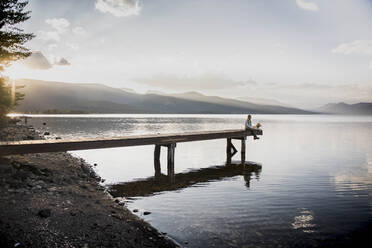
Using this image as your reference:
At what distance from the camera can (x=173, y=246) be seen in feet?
29.4

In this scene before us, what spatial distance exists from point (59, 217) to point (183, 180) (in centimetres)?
1112

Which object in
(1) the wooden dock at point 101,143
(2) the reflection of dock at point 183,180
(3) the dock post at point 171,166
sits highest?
(1) the wooden dock at point 101,143

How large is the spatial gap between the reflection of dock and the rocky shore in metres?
3.11

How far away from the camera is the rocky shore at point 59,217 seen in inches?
309

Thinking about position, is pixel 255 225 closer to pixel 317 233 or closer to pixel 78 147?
pixel 317 233

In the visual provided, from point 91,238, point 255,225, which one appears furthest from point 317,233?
point 91,238

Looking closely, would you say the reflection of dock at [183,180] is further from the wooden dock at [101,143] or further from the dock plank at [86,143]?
the dock plank at [86,143]

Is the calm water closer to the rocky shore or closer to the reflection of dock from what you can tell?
the reflection of dock

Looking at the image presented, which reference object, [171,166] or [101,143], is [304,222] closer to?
[171,166]

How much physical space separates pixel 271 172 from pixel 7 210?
1856 centimetres

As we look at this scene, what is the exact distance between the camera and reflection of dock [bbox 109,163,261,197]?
16406mm

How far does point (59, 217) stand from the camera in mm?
9211

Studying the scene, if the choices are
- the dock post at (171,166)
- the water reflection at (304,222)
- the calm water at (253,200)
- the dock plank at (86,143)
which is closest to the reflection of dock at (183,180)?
the calm water at (253,200)

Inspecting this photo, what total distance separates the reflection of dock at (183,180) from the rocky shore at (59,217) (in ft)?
10.2
